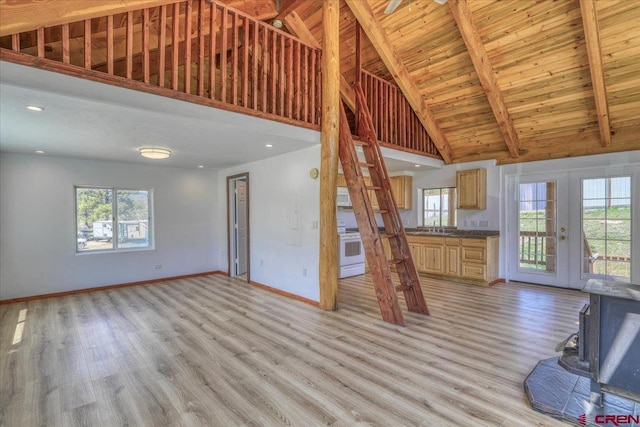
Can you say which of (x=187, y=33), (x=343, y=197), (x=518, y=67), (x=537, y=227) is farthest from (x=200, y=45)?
(x=537, y=227)

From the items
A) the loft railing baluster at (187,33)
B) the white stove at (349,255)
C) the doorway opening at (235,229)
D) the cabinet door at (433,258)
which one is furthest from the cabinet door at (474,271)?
Answer: the loft railing baluster at (187,33)

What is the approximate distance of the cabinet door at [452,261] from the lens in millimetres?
5703

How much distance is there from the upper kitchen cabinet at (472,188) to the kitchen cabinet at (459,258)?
0.76 m

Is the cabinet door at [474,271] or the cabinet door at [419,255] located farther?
the cabinet door at [419,255]

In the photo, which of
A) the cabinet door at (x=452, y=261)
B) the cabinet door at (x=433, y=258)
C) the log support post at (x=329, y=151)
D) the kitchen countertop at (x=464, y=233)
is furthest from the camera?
the cabinet door at (x=433, y=258)

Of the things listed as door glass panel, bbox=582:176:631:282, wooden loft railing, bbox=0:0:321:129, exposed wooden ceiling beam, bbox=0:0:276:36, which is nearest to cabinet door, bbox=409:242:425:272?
door glass panel, bbox=582:176:631:282

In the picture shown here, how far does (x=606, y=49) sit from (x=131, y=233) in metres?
7.87

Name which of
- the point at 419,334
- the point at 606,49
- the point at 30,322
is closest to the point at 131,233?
the point at 30,322

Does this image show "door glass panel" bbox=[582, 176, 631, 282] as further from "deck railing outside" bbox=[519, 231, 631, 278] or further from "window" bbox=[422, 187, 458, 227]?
"window" bbox=[422, 187, 458, 227]

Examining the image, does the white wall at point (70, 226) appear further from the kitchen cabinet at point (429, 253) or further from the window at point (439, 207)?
the window at point (439, 207)

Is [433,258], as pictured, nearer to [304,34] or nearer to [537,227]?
[537,227]

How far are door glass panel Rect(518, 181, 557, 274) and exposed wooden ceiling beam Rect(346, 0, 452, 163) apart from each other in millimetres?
1666

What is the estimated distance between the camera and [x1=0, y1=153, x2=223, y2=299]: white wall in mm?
4676

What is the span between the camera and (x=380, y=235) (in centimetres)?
398
